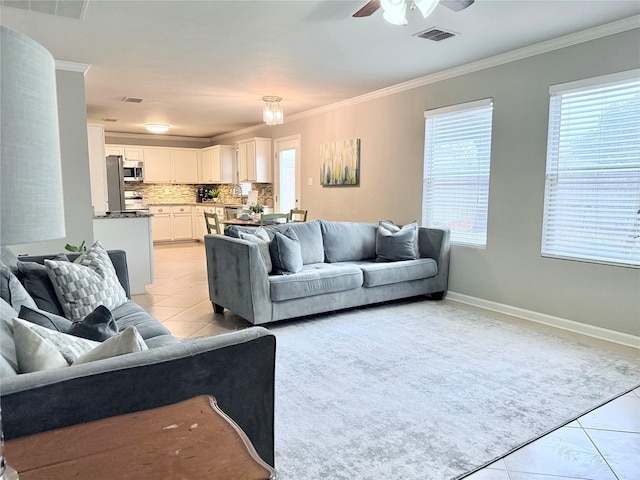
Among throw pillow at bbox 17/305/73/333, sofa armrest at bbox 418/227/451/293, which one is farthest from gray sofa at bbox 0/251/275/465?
sofa armrest at bbox 418/227/451/293

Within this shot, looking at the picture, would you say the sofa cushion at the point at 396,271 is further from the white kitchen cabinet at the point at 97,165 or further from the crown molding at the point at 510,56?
the white kitchen cabinet at the point at 97,165

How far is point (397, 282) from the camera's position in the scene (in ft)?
14.4

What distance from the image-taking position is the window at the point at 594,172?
331 cm

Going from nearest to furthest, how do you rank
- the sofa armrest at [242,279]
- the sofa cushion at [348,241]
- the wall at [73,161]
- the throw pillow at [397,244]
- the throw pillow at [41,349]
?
the throw pillow at [41,349] → the sofa armrest at [242,279] → the wall at [73,161] → the throw pillow at [397,244] → the sofa cushion at [348,241]

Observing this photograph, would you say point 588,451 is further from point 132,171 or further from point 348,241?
point 132,171

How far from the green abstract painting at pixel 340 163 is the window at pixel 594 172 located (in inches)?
106

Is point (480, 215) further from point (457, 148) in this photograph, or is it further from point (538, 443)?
point (538, 443)

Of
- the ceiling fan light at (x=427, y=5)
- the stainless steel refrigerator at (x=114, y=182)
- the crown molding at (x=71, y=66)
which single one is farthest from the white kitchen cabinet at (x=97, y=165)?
the ceiling fan light at (x=427, y=5)

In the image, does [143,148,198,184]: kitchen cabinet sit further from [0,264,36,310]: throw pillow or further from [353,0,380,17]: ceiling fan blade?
[0,264,36,310]: throw pillow

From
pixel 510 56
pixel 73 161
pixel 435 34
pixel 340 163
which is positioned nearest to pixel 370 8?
pixel 435 34

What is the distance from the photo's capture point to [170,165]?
973 cm

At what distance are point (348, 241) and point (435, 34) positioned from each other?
2.23 m

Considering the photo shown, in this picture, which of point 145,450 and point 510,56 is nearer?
point 145,450

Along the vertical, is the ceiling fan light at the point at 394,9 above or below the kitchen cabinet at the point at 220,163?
above
